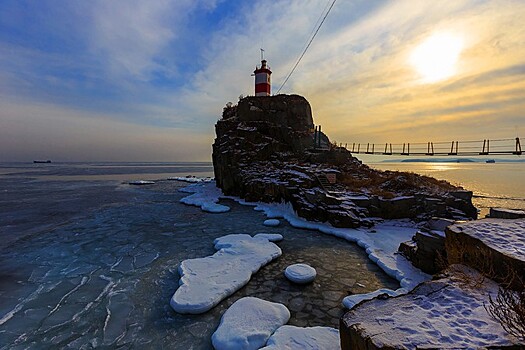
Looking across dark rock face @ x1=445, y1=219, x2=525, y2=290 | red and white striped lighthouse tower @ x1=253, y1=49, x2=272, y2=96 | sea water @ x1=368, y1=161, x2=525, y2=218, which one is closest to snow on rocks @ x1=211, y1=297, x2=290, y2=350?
dark rock face @ x1=445, y1=219, x2=525, y2=290

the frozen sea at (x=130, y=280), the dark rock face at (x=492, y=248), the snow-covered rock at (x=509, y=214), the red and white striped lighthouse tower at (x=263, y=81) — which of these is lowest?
the frozen sea at (x=130, y=280)

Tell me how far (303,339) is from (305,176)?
14.4 m

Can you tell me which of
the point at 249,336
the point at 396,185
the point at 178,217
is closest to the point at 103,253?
the point at 178,217

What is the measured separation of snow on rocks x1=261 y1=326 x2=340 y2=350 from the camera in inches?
176

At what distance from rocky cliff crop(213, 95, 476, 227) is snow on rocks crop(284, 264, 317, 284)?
20.4 ft

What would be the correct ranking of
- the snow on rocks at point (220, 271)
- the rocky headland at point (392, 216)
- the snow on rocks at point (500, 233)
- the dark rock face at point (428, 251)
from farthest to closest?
the dark rock face at point (428, 251)
the snow on rocks at point (220, 271)
the snow on rocks at point (500, 233)
the rocky headland at point (392, 216)

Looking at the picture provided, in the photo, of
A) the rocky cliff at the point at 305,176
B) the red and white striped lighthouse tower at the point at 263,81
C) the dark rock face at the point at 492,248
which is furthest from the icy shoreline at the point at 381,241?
the red and white striped lighthouse tower at the point at 263,81

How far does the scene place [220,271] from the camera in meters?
7.83

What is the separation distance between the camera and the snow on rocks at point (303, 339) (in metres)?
4.48

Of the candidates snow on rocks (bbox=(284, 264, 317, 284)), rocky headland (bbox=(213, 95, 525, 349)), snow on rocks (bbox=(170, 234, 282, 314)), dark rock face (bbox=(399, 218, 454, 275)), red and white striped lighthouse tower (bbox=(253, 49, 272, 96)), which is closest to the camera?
rocky headland (bbox=(213, 95, 525, 349))

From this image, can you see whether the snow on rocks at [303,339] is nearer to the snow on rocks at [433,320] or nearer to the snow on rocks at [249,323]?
the snow on rocks at [249,323]

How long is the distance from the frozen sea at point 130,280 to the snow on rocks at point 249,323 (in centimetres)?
32

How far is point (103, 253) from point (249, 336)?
319 inches

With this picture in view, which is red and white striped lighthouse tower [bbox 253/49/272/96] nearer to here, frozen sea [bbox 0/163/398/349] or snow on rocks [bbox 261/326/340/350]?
frozen sea [bbox 0/163/398/349]
